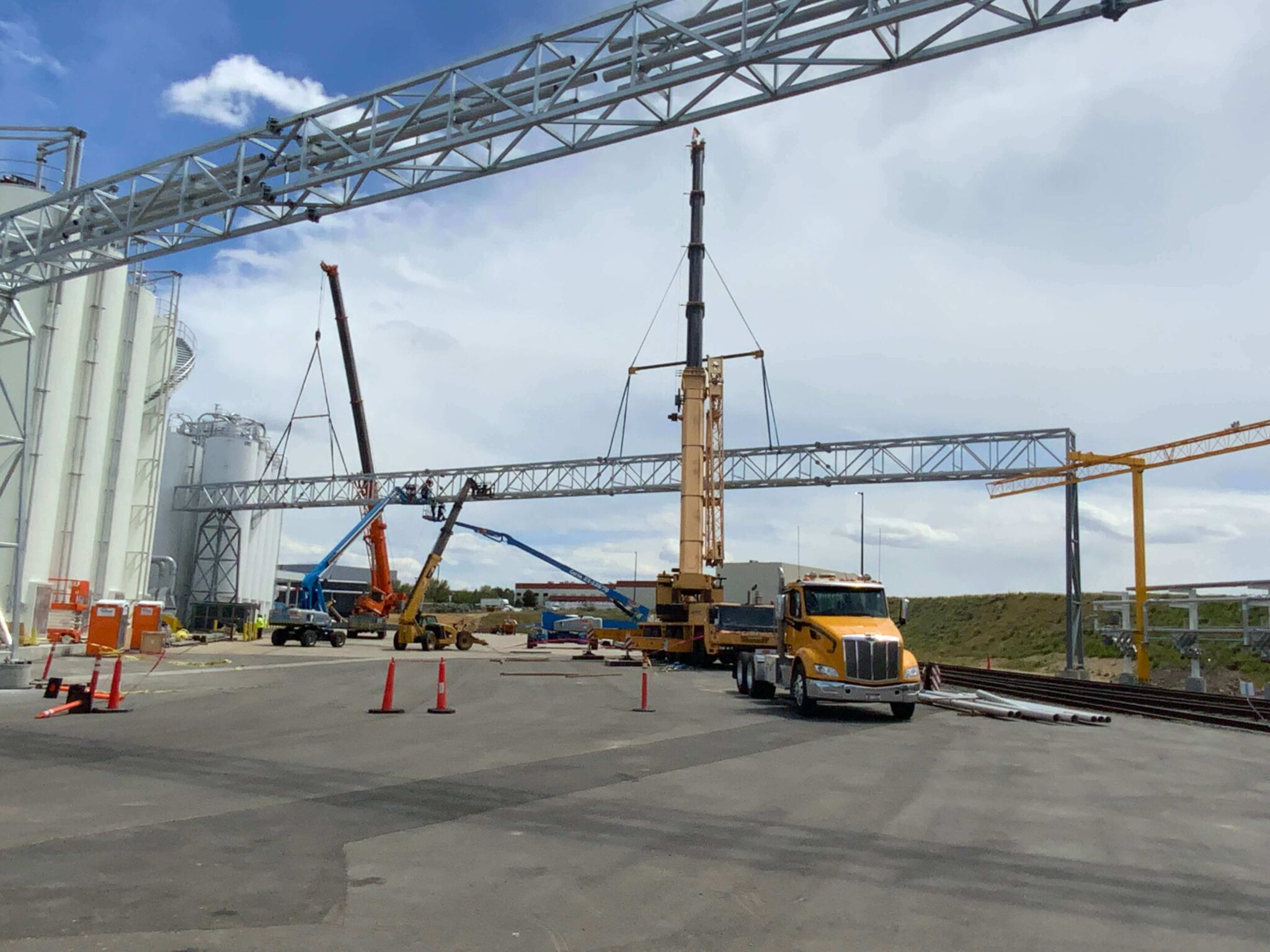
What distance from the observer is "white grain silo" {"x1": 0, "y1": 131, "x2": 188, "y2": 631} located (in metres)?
36.5

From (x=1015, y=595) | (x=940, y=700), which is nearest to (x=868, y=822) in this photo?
(x=940, y=700)

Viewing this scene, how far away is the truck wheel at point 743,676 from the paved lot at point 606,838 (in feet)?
25.1

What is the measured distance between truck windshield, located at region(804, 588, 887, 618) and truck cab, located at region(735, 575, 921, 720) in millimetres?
13

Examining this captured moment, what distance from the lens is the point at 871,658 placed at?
18484 mm

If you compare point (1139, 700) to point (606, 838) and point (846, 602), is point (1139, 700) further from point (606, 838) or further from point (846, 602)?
point (606, 838)

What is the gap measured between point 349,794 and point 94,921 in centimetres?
432

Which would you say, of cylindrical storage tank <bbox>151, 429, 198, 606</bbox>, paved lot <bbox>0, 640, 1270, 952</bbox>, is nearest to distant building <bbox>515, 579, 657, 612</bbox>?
cylindrical storage tank <bbox>151, 429, 198, 606</bbox>

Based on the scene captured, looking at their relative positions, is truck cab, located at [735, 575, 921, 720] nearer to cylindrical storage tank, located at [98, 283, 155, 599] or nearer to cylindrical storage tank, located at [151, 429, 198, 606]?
cylindrical storage tank, located at [98, 283, 155, 599]

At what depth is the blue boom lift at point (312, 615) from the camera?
46.8 meters

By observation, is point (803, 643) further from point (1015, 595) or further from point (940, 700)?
point (1015, 595)

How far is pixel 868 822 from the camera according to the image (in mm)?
9625

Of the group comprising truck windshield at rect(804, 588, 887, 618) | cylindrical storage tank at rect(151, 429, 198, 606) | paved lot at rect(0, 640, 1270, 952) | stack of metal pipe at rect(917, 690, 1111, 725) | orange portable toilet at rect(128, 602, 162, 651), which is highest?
cylindrical storage tank at rect(151, 429, 198, 606)

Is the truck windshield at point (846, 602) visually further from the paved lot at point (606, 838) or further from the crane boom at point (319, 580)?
the crane boom at point (319, 580)

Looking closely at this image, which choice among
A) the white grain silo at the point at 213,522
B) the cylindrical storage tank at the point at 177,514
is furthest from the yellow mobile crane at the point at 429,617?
the cylindrical storage tank at the point at 177,514
